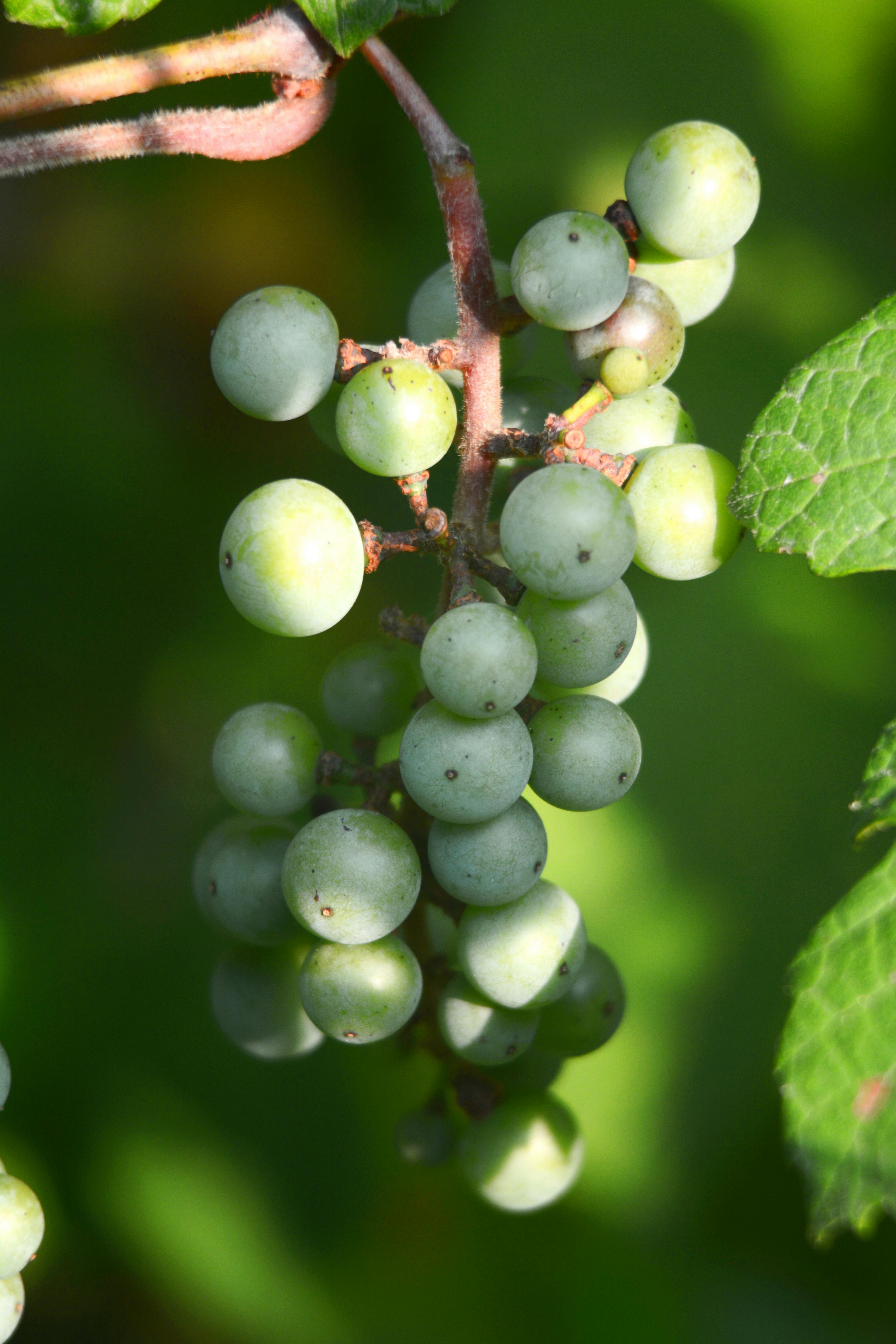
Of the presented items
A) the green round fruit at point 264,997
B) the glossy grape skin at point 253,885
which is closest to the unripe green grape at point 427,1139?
the green round fruit at point 264,997

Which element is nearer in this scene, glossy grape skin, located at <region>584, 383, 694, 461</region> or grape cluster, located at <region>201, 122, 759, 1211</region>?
grape cluster, located at <region>201, 122, 759, 1211</region>

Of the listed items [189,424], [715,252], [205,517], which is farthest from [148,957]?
[715,252]

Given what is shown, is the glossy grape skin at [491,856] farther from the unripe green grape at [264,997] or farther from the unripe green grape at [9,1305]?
the unripe green grape at [9,1305]

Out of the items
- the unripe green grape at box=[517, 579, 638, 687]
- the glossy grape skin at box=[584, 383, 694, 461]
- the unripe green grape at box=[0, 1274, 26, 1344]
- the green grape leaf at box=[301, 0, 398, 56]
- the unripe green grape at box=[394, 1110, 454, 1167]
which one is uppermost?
the green grape leaf at box=[301, 0, 398, 56]

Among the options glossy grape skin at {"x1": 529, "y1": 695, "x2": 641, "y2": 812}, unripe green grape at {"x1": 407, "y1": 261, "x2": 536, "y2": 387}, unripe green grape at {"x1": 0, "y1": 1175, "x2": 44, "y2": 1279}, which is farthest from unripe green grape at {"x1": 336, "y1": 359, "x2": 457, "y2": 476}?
unripe green grape at {"x1": 0, "y1": 1175, "x2": 44, "y2": 1279}

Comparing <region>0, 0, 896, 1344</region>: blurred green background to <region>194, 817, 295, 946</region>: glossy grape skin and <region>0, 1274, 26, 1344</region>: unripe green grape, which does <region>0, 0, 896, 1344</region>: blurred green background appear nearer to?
<region>194, 817, 295, 946</region>: glossy grape skin

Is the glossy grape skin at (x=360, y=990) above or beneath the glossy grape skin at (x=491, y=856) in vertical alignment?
beneath

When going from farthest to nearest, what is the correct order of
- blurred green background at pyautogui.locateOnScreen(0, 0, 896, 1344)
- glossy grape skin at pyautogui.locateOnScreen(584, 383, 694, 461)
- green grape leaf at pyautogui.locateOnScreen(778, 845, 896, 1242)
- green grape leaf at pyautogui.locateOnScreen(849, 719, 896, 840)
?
blurred green background at pyautogui.locateOnScreen(0, 0, 896, 1344), glossy grape skin at pyautogui.locateOnScreen(584, 383, 694, 461), green grape leaf at pyautogui.locateOnScreen(849, 719, 896, 840), green grape leaf at pyautogui.locateOnScreen(778, 845, 896, 1242)

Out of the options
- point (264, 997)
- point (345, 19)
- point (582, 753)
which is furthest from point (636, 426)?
point (264, 997)
